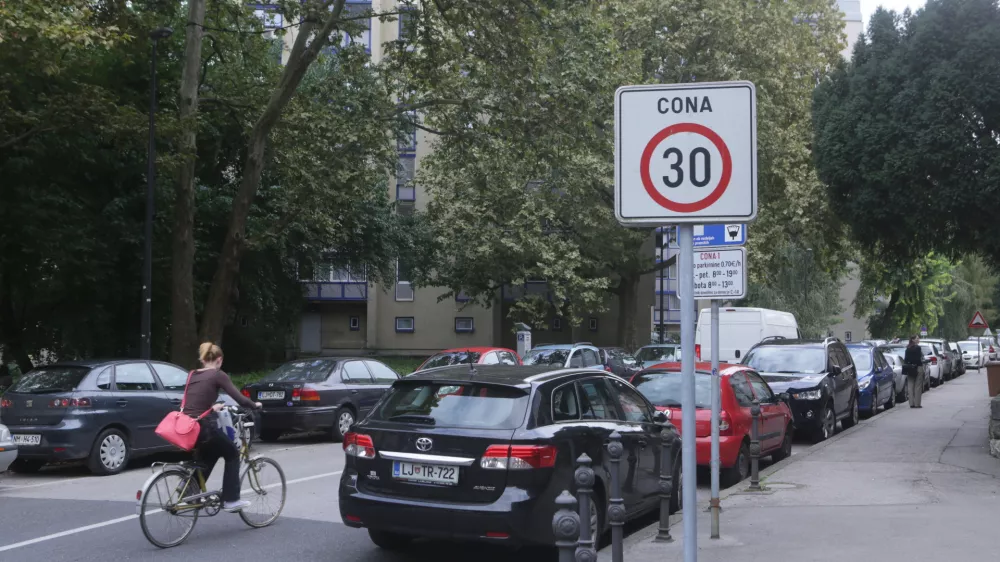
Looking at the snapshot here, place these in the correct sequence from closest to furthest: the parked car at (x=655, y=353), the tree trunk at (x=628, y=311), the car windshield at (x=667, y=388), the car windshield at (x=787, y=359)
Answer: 1. the car windshield at (x=667, y=388)
2. the car windshield at (x=787, y=359)
3. the parked car at (x=655, y=353)
4. the tree trunk at (x=628, y=311)

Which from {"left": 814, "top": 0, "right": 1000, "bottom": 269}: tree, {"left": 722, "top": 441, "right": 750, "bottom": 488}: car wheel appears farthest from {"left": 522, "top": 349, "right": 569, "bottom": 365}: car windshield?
{"left": 722, "top": 441, "right": 750, "bottom": 488}: car wheel

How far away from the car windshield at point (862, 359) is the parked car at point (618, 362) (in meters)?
5.78

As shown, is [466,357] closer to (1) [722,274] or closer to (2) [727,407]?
(2) [727,407]

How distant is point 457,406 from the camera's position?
25.5ft

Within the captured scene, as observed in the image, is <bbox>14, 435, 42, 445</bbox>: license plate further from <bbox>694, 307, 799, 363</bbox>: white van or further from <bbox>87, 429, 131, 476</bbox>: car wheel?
<bbox>694, 307, 799, 363</bbox>: white van

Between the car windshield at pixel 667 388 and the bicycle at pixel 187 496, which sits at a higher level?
the car windshield at pixel 667 388

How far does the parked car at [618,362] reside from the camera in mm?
27734

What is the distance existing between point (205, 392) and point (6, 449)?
479cm

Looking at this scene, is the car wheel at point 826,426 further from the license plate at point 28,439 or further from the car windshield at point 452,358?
the license plate at point 28,439

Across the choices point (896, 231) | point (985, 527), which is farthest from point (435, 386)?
point (896, 231)

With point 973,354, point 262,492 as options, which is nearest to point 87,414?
point 262,492

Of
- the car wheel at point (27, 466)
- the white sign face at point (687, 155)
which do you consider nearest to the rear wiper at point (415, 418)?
the white sign face at point (687, 155)

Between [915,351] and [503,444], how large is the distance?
21091 millimetres

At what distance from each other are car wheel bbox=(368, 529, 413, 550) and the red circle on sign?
15.5 ft
